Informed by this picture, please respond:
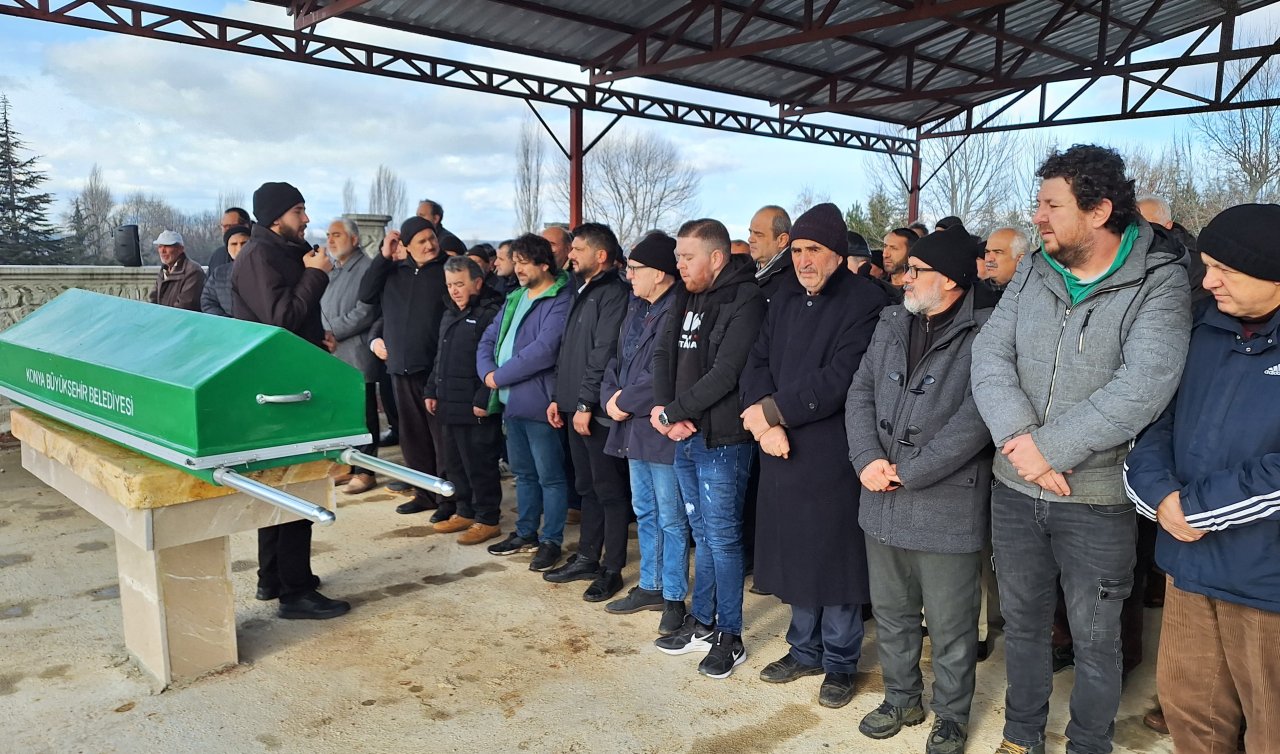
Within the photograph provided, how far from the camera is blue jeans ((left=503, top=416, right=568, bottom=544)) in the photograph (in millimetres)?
4215

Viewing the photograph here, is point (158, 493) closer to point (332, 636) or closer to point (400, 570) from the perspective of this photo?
point (332, 636)

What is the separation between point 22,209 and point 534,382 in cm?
1757

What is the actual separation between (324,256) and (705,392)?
6.77ft

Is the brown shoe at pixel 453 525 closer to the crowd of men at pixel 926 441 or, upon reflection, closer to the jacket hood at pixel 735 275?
the crowd of men at pixel 926 441

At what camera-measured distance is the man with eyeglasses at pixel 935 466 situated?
2484 millimetres

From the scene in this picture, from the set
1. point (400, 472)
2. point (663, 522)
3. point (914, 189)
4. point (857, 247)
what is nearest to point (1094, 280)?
point (663, 522)

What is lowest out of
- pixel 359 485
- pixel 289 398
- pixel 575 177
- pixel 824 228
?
pixel 359 485

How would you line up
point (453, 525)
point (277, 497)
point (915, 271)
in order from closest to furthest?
point (277, 497) < point (915, 271) < point (453, 525)

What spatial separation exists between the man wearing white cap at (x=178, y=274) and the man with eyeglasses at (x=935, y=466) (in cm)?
506

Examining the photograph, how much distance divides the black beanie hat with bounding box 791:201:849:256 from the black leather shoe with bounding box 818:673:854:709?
1498mm

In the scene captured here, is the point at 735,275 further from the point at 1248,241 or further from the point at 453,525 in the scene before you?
the point at 453,525

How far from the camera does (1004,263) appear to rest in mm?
4133

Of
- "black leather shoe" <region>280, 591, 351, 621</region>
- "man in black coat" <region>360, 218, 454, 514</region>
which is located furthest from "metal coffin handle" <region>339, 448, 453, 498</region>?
"man in black coat" <region>360, 218, 454, 514</region>

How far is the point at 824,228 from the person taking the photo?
2809 millimetres
